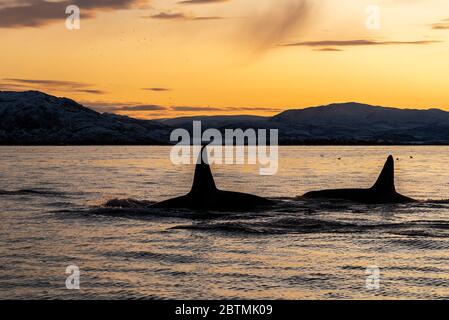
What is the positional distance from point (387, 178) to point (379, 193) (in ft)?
3.14

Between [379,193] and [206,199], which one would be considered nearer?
[206,199]

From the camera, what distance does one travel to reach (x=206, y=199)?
32719 millimetres

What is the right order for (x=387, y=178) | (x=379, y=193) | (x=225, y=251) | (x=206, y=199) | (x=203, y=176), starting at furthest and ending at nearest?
(x=387, y=178) → (x=379, y=193) → (x=206, y=199) → (x=203, y=176) → (x=225, y=251)

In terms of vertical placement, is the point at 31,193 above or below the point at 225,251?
above

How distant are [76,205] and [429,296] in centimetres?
2515

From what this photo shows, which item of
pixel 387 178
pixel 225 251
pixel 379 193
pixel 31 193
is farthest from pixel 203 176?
pixel 31 193

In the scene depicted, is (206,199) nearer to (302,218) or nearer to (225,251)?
(302,218)

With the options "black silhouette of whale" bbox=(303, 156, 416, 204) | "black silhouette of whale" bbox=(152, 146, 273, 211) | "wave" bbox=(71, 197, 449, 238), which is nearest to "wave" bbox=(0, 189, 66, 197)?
"wave" bbox=(71, 197, 449, 238)

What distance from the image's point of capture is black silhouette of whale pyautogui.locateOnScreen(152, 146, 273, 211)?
32.1 meters

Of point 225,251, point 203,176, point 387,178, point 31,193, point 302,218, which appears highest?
point 203,176

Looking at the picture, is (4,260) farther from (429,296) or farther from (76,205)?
(76,205)

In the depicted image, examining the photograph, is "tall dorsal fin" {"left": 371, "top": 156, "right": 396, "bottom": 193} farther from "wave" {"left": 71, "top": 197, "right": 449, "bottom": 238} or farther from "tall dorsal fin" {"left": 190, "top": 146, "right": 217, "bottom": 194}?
"tall dorsal fin" {"left": 190, "top": 146, "right": 217, "bottom": 194}

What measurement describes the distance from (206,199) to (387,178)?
11654 millimetres

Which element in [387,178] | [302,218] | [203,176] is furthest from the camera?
[387,178]
